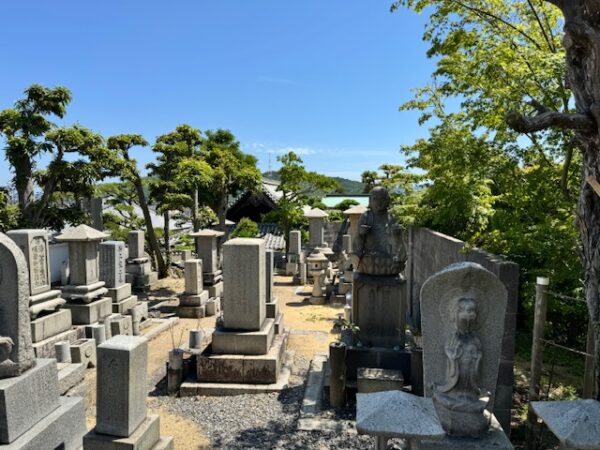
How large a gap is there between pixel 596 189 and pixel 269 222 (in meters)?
20.3

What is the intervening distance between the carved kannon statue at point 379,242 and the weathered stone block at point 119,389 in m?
3.62

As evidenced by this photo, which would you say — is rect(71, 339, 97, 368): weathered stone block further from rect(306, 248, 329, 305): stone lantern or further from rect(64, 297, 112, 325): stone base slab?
rect(306, 248, 329, 305): stone lantern

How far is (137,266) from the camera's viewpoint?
14891 mm

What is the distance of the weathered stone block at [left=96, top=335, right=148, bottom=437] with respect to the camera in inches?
166

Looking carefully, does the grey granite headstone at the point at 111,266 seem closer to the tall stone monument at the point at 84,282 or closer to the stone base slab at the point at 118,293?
the stone base slab at the point at 118,293

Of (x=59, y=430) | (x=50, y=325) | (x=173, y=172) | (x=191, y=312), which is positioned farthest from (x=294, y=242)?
(x=59, y=430)

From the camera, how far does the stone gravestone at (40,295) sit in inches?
300

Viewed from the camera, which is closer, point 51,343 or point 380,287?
point 380,287

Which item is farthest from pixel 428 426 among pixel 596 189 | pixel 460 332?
pixel 596 189

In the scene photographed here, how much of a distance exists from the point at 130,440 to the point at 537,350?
4.28 meters

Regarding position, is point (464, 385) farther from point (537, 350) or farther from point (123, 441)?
point (123, 441)

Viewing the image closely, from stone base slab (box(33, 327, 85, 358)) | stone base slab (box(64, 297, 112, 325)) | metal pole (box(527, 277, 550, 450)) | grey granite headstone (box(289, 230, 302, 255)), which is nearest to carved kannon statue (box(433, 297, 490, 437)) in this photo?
metal pole (box(527, 277, 550, 450))

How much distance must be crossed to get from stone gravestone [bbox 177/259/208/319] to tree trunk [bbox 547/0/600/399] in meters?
9.90

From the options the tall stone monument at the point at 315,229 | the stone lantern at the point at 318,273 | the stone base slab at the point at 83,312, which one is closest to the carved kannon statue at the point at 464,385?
the stone base slab at the point at 83,312
